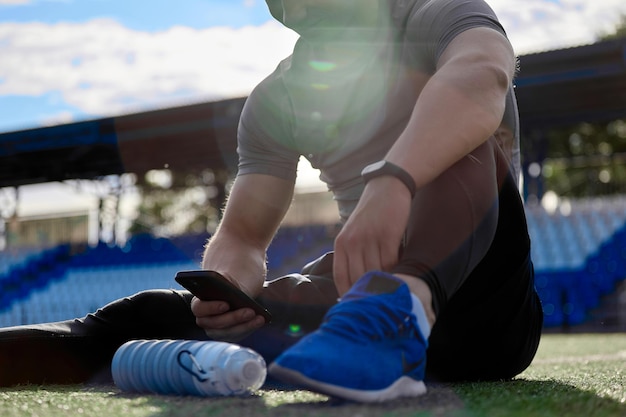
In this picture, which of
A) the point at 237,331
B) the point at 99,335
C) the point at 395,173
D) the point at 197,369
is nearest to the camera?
the point at 395,173

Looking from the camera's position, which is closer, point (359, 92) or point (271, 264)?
point (359, 92)

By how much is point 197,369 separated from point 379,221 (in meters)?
0.43

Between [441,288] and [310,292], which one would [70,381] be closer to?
[310,292]

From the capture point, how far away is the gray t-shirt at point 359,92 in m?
1.53

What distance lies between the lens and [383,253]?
1.17m

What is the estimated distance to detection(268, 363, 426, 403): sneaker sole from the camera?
1.08 meters

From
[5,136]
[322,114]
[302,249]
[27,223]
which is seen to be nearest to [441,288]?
[322,114]

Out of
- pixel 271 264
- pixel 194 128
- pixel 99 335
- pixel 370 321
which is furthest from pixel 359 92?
pixel 271 264

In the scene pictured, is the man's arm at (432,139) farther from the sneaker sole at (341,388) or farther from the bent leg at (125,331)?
the bent leg at (125,331)

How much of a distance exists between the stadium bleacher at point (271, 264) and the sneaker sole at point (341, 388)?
32.9ft

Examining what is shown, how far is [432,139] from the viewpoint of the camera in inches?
48.6

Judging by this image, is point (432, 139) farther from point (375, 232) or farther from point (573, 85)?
point (573, 85)

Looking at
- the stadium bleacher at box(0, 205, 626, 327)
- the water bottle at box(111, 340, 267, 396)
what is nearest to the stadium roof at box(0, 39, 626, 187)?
the stadium bleacher at box(0, 205, 626, 327)

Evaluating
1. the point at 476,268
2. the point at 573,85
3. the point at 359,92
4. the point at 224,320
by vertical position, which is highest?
the point at 573,85
